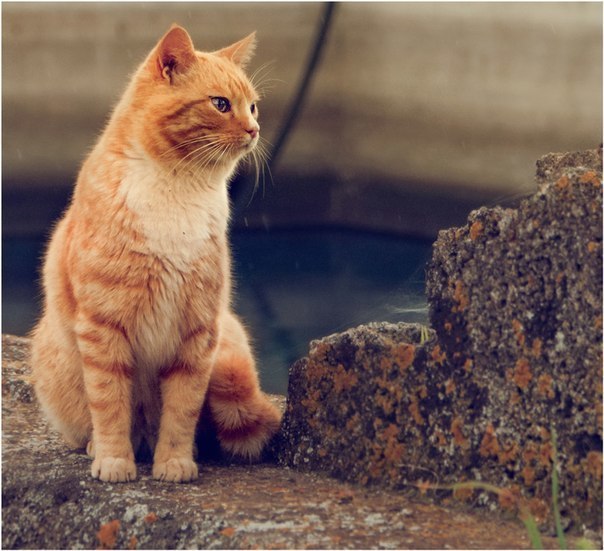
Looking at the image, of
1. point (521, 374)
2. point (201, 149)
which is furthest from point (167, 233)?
point (521, 374)

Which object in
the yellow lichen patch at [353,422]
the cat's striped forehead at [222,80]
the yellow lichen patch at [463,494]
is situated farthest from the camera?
Answer: the cat's striped forehead at [222,80]

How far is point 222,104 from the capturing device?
2.76m

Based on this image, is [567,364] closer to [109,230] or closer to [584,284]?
[584,284]

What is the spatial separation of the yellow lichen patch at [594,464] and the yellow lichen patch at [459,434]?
0.32 m

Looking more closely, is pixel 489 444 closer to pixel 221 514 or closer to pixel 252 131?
pixel 221 514

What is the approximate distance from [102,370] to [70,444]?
0.52 meters

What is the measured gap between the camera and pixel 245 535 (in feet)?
7.34

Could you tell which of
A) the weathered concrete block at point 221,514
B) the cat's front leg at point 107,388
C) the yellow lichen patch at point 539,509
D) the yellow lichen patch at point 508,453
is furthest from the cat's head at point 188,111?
the yellow lichen patch at point 539,509

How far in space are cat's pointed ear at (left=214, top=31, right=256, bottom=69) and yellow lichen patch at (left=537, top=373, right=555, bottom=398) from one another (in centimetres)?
153

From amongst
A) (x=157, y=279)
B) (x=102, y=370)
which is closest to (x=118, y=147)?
(x=157, y=279)

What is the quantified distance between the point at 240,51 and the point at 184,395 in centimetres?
121

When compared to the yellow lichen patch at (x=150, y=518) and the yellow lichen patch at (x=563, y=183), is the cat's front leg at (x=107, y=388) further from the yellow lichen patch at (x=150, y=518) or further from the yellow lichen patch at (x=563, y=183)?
the yellow lichen patch at (x=563, y=183)

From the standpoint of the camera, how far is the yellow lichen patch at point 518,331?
2238 millimetres

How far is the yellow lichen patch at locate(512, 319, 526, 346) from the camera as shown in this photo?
2.24 m
